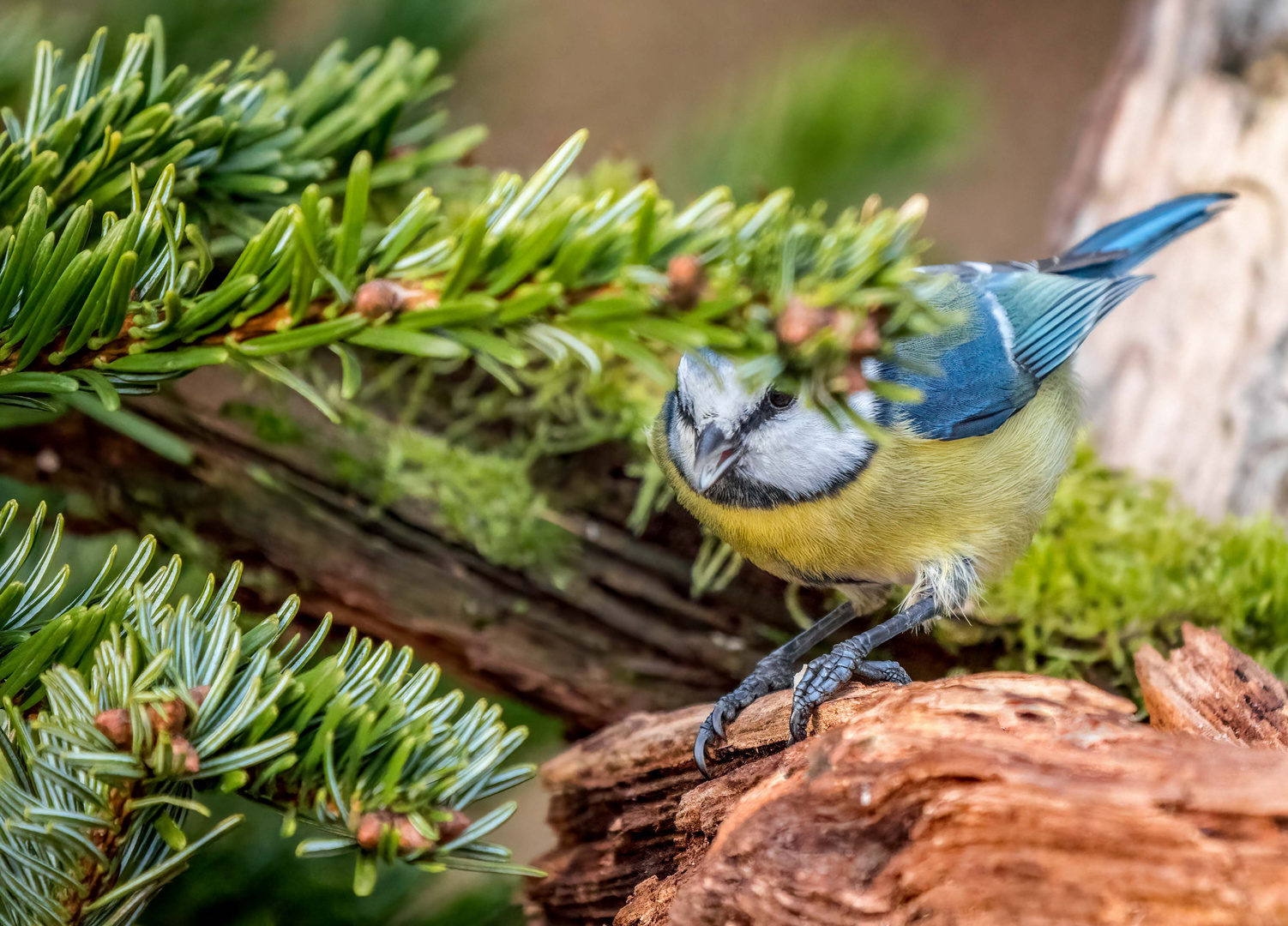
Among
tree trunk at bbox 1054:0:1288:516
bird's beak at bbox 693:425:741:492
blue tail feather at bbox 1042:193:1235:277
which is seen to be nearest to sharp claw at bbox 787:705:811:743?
bird's beak at bbox 693:425:741:492

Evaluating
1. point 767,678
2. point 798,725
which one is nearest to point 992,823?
point 798,725

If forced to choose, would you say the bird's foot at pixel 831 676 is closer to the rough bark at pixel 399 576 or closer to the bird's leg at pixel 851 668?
the bird's leg at pixel 851 668

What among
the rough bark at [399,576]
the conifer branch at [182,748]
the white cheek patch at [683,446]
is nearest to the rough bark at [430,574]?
the rough bark at [399,576]

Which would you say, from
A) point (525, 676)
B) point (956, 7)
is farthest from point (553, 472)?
point (956, 7)

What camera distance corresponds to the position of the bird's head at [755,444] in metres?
0.96

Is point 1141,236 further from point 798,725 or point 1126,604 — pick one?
point 798,725

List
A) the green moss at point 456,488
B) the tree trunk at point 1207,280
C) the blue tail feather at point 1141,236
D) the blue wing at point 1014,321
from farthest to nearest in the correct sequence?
the tree trunk at point 1207,280, the blue tail feather at point 1141,236, the green moss at point 456,488, the blue wing at point 1014,321

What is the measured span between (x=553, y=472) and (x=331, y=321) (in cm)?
83

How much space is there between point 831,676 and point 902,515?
203 mm

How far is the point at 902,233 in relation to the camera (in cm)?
51

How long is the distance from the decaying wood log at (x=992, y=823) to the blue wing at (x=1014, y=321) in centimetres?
44

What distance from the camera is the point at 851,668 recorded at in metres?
0.96

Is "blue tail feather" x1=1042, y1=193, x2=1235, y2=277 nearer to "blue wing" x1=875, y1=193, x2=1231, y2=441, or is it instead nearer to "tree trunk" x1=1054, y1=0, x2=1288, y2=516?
"blue wing" x1=875, y1=193, x2=1231, y2=441

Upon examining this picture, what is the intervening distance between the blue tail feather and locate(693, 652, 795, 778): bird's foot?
739mm
